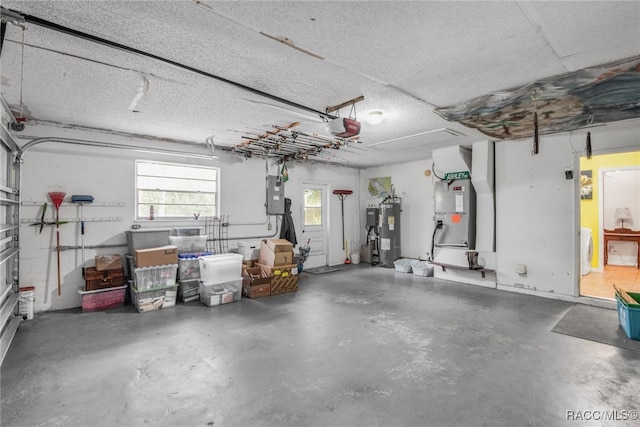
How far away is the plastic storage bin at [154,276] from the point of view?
4168mm

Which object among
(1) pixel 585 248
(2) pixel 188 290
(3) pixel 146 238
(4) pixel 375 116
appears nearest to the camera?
(4) pixel 375 116

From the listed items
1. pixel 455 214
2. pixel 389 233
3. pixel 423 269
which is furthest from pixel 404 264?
pixel 455 214

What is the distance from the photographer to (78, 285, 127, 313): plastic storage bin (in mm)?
4141

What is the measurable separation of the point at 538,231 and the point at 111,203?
684 centimetres

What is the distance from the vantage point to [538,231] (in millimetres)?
4918

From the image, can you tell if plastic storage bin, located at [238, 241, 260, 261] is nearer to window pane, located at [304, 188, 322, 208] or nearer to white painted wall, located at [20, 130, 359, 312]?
white painted wall, located at [20, 130, 359, 312]

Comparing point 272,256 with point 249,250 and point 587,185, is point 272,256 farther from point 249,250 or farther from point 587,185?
point 587,185

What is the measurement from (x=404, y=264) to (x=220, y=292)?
4.12m

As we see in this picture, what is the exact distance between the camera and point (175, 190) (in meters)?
5.29

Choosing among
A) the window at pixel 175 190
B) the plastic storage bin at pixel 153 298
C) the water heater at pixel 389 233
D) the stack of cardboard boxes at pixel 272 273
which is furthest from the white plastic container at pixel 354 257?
the plastic storage bin at pixel 153 298

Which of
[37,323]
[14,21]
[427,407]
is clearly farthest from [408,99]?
[37,323]

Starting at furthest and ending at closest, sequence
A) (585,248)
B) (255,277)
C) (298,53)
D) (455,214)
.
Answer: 1. (585,248)
2. (455,214)
3. (255,277)
4. (298,53)

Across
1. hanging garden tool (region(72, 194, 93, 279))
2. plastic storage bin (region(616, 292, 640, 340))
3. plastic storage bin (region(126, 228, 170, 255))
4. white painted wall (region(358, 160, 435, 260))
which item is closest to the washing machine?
white painted wall (region(358, 160, 435, 260))

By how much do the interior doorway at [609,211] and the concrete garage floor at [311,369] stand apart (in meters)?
3.21
